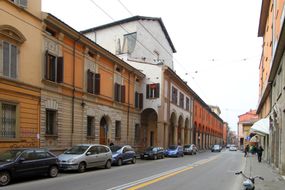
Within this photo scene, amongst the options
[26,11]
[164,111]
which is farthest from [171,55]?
[26,11]

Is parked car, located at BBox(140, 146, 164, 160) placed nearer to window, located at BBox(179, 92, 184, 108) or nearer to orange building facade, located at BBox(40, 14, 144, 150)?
orange building facade, located at BBox(40, 14, 144, 150)

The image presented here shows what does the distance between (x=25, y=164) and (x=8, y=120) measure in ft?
18.2

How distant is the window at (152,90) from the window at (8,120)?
79.7 ft

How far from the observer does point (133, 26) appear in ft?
156

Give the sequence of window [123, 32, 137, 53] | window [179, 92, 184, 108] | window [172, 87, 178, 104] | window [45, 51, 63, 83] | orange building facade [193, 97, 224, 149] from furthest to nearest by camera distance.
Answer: orange building facade [193, 97, 224, 149] → window [179, 92, 184, 108] → window [172, 87, 178, 104] → window [123, 32, 137, 53] → window [45, 51, 63, 83]

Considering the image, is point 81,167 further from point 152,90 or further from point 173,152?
point 152,90

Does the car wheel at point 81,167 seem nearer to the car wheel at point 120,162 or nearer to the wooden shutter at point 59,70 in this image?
the car wheel at point 120,162

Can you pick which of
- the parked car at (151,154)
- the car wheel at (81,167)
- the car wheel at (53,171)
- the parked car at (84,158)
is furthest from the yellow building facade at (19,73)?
the parked car at (151,154)

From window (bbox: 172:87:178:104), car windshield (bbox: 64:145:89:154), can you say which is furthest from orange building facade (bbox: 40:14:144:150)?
window (bbox: 172:87:178:104)

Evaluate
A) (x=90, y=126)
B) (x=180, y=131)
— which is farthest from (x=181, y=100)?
(x=90, y=126)

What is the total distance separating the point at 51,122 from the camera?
85.5 feet

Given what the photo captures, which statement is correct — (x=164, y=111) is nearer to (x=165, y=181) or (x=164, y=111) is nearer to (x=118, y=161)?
(x=118, y=161)

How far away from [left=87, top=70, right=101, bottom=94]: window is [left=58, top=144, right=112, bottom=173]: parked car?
25.7ft

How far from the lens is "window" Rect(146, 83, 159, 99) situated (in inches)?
1764
